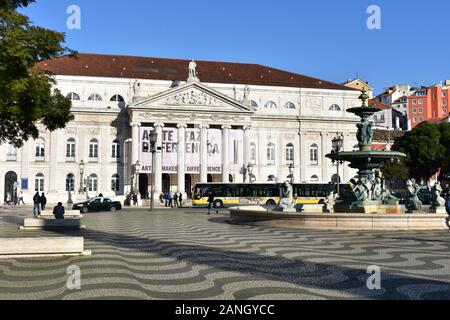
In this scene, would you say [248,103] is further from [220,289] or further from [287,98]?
[220,289]

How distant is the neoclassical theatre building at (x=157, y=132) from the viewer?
5612 centimetres

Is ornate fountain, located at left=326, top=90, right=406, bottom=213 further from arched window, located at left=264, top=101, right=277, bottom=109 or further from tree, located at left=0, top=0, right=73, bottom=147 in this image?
arched window, located at left=264, top=101, right=277, bottom=109

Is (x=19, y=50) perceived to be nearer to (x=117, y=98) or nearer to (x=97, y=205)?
(x=97, y=205)

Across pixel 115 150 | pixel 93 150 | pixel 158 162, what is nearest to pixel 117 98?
pixel 115 150

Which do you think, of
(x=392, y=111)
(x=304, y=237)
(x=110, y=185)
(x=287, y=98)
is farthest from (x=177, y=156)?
(x=392, y=111)

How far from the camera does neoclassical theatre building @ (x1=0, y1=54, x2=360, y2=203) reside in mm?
56125

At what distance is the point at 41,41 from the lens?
1127cm

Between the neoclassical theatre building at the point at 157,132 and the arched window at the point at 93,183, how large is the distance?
112 millimetres

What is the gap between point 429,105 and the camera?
107188mm

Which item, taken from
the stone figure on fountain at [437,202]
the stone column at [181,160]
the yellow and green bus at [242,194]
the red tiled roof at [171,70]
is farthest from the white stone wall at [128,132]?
the stone figure on fountain at [437,202]

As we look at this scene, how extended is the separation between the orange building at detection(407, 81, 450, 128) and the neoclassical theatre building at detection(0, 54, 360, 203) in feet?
170

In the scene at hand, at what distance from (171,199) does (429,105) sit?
264 ft

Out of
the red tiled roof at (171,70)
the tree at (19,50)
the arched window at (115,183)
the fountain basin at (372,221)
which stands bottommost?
the fountain basin at (372,221)

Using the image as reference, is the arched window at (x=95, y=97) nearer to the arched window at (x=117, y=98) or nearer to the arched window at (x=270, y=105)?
the arched window at (x=117, y=98)
